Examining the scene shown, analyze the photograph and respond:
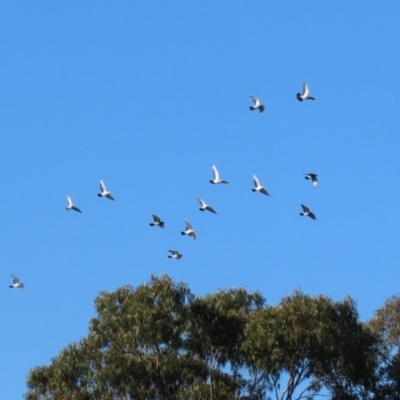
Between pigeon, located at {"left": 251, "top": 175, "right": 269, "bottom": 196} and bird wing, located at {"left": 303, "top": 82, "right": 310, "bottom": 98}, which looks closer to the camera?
bird wing, located at {"left": 303, "top": 82, "right": 310, "bottom": 98}

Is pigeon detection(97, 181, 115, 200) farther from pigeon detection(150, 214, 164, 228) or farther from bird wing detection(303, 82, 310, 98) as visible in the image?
bird wing detection(303, 82, 310, 98)

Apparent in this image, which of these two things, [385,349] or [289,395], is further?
[385,349]

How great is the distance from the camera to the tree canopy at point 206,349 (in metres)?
42.3

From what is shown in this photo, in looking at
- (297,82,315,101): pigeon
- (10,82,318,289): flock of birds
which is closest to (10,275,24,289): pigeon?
(10,82,318,289): flock of birds

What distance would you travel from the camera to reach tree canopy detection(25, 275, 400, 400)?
42344mm

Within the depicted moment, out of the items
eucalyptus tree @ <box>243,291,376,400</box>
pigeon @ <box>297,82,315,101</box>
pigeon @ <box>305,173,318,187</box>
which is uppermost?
pigeon @ <box>297,82,315,101</box>

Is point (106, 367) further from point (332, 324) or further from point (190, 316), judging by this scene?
point (332, 324)

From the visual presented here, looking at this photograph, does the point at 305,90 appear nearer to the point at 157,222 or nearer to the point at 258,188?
the point at 258,188

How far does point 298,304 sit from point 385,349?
776cm

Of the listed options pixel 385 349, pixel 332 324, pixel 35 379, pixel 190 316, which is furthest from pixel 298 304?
pixel 35 379

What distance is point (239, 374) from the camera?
45000mm

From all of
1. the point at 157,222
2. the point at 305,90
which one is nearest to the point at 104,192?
the point at 157,222

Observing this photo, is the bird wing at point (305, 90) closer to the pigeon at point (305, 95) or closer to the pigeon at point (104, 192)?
the pigeon at point (305, 95)

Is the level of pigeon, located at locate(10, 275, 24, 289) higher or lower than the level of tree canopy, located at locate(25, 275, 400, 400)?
higher
